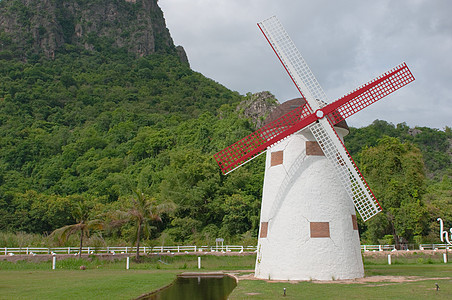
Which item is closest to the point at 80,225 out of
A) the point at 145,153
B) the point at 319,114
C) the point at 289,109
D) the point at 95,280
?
the point at 95,280

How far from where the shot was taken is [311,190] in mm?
15820

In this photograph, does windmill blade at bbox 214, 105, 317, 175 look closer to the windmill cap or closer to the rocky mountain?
the windmill cap

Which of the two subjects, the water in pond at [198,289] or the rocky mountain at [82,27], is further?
the rocky mountain at [82,27]

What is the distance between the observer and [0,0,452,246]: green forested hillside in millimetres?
37344

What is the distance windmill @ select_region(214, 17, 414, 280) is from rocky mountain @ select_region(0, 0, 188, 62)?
4928 inches

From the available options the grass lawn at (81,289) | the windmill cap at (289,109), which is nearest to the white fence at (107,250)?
the grass lawn at (81,289)

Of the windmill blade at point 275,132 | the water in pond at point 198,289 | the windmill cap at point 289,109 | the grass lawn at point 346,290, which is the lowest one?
the water in pond at point 198,289

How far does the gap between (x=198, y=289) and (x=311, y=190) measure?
531cm

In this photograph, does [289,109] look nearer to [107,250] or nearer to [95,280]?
[95,280]

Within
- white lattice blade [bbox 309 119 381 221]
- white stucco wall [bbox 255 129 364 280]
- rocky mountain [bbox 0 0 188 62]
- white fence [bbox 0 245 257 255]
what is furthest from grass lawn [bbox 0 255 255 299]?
rocky mountain [bbox 0 0 188 62]

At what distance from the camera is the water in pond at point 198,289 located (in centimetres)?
1342

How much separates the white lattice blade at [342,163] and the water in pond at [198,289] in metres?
5.49

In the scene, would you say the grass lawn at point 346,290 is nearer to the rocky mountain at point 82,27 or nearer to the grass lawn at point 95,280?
the grass lawn at point 95,280

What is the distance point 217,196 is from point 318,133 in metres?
27.3
